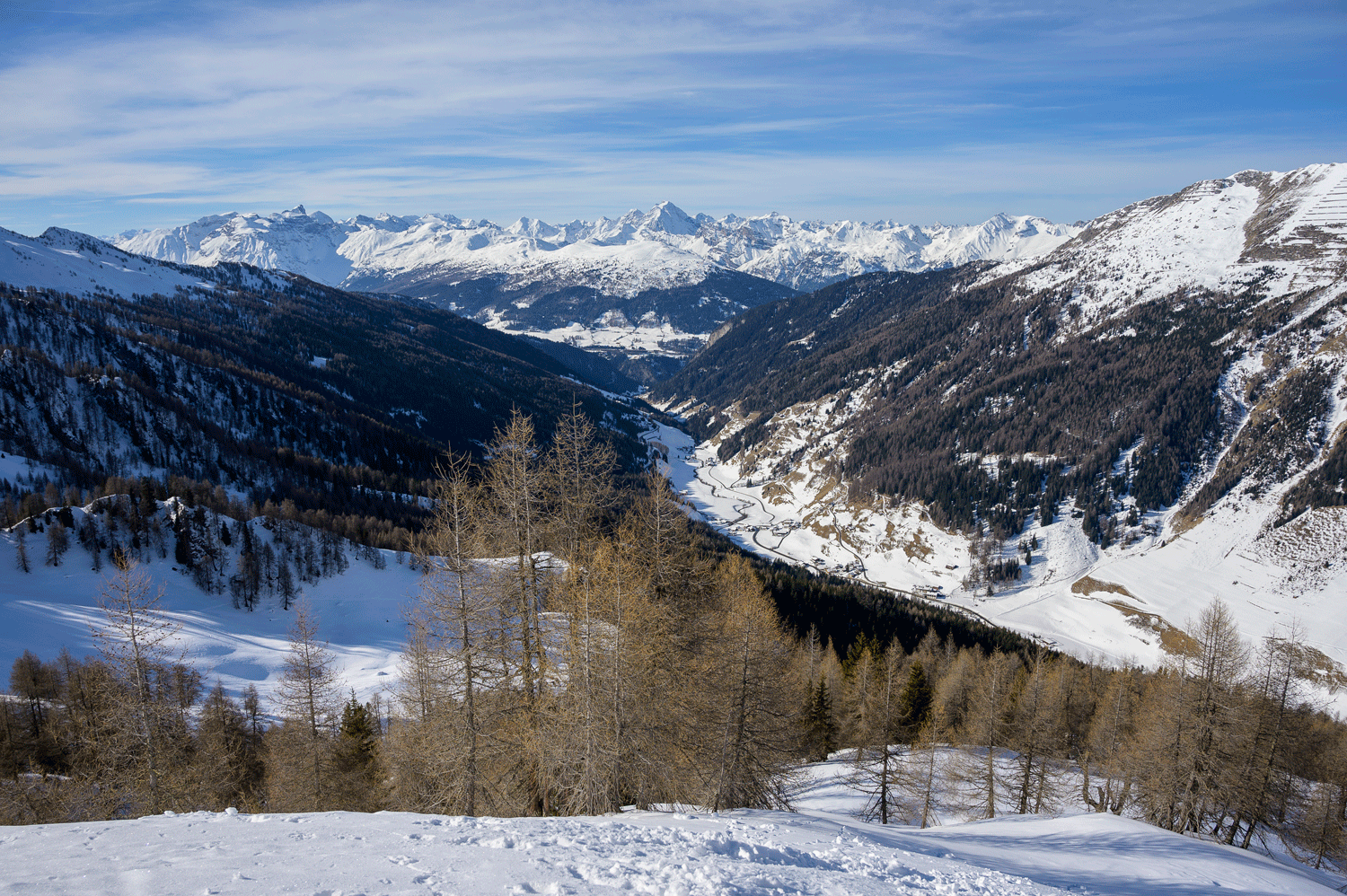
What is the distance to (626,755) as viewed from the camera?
66.6 ft

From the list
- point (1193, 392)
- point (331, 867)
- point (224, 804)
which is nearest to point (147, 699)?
point (224, 804)

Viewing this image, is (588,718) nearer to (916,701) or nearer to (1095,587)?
(916,701)

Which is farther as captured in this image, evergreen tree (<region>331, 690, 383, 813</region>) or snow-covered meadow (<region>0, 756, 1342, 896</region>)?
evergreen tree (<region>331, 690, 383, 813</region>)

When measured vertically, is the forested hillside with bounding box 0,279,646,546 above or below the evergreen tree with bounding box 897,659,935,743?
above

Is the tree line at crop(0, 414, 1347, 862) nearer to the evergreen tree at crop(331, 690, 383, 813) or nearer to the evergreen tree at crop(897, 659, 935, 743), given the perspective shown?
the evergreen tree at crop(331, 690, 383, 813)

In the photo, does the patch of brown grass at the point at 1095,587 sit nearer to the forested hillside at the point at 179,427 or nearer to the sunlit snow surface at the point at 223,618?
the forested hillside at the point at 179,427

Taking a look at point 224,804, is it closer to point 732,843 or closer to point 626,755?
point 626,755

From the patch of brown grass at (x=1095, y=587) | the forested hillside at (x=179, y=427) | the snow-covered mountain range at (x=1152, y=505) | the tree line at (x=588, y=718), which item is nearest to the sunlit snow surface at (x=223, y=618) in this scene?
the tree line at (x=588, y=718)

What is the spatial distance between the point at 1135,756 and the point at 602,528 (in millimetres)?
31373

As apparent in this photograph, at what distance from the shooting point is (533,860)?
42.1 feet

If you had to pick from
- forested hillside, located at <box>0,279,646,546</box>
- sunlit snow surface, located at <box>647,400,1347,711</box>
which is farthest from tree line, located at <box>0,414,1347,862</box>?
sunlit snow surface, located at <box>647,400,1347,711</box>

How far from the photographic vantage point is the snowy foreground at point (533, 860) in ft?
36.4

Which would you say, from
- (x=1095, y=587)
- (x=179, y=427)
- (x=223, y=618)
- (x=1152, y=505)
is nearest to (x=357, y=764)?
(x=223, y=618)

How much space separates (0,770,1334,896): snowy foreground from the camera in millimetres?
11109
